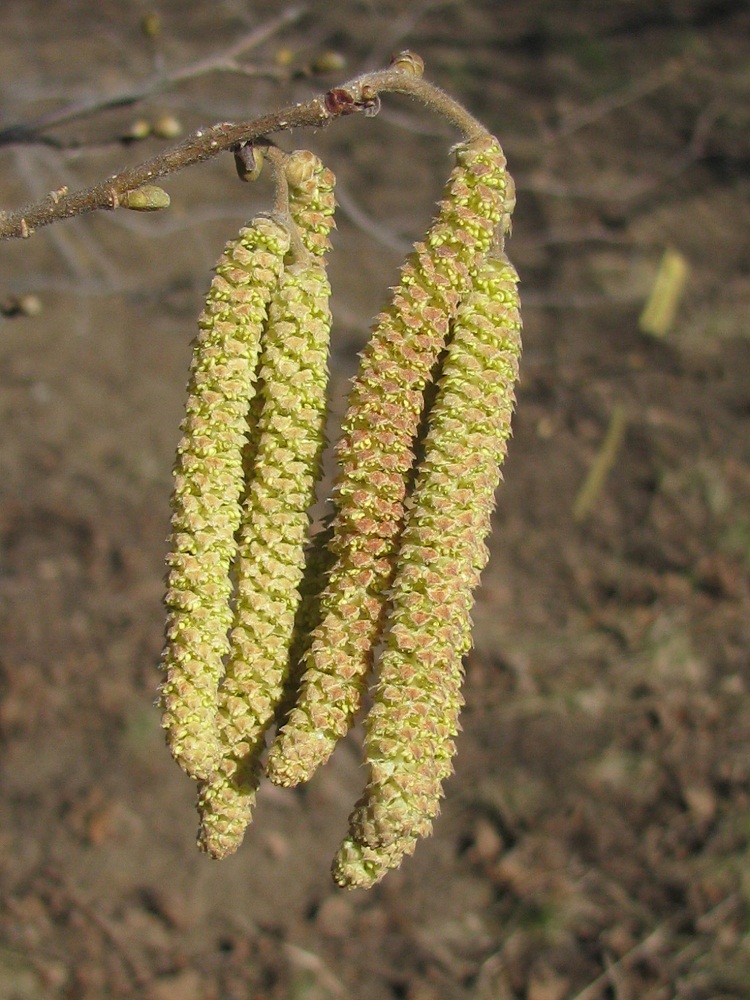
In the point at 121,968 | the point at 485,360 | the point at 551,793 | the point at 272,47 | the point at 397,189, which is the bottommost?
the point at 121,968

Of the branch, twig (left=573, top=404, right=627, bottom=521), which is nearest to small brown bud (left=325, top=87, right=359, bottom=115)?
the branch

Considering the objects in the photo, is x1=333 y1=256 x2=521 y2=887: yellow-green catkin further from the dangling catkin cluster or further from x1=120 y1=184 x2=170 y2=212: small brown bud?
x1=120 y1=184 x2=170 y2=212: small brown bud

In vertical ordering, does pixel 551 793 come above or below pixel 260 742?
below

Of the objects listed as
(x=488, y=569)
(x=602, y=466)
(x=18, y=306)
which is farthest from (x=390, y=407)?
(x=602, y=466)

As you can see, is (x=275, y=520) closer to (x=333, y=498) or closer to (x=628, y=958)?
(x=333, y=498)

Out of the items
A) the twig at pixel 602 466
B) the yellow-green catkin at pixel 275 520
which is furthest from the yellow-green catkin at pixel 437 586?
the twig at pixel 602 466

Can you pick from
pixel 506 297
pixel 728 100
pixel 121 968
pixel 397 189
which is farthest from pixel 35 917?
pixel 728 100

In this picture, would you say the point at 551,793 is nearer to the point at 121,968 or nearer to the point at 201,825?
the point at 121,968

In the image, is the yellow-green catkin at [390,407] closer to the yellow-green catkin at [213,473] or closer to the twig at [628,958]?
the yellow-green catkin at [213,473]
